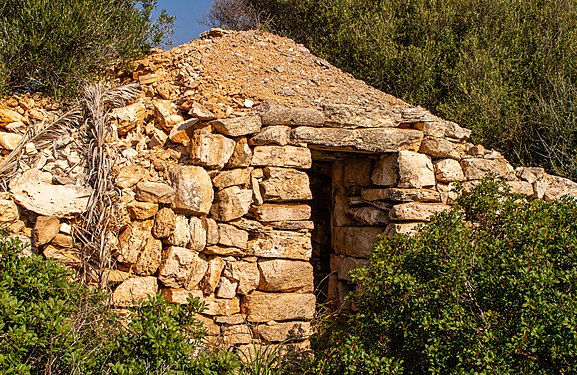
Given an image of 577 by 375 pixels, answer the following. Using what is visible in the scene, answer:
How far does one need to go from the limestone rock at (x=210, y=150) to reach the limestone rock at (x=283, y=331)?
1.59 metres

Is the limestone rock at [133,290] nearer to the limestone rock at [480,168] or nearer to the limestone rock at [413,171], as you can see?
the limestone rock at [413,171]

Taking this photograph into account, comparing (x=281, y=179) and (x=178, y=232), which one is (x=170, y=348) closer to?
(x=178, y=232)

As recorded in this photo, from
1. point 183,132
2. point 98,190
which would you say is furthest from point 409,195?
point 98,190

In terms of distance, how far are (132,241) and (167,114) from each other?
1507 mm

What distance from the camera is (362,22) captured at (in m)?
10.3

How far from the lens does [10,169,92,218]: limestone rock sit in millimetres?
4879

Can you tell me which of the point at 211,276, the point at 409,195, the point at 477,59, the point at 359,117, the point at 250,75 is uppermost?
the point at 477,59

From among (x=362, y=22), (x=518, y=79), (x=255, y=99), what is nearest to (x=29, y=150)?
(x=255, y=99)

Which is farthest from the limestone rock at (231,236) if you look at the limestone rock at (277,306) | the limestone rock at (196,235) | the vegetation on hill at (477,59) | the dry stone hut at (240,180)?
the vegetation on hill at (477,59)

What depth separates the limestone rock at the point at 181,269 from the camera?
5.14 m

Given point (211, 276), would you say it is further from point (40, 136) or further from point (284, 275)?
point (40, 136)

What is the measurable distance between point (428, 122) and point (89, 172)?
3.54 m

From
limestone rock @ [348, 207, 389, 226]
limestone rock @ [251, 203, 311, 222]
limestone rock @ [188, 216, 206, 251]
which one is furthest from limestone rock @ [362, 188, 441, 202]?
limestone rock @ [188, 216, 206, 251]

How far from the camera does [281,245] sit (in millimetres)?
5707
